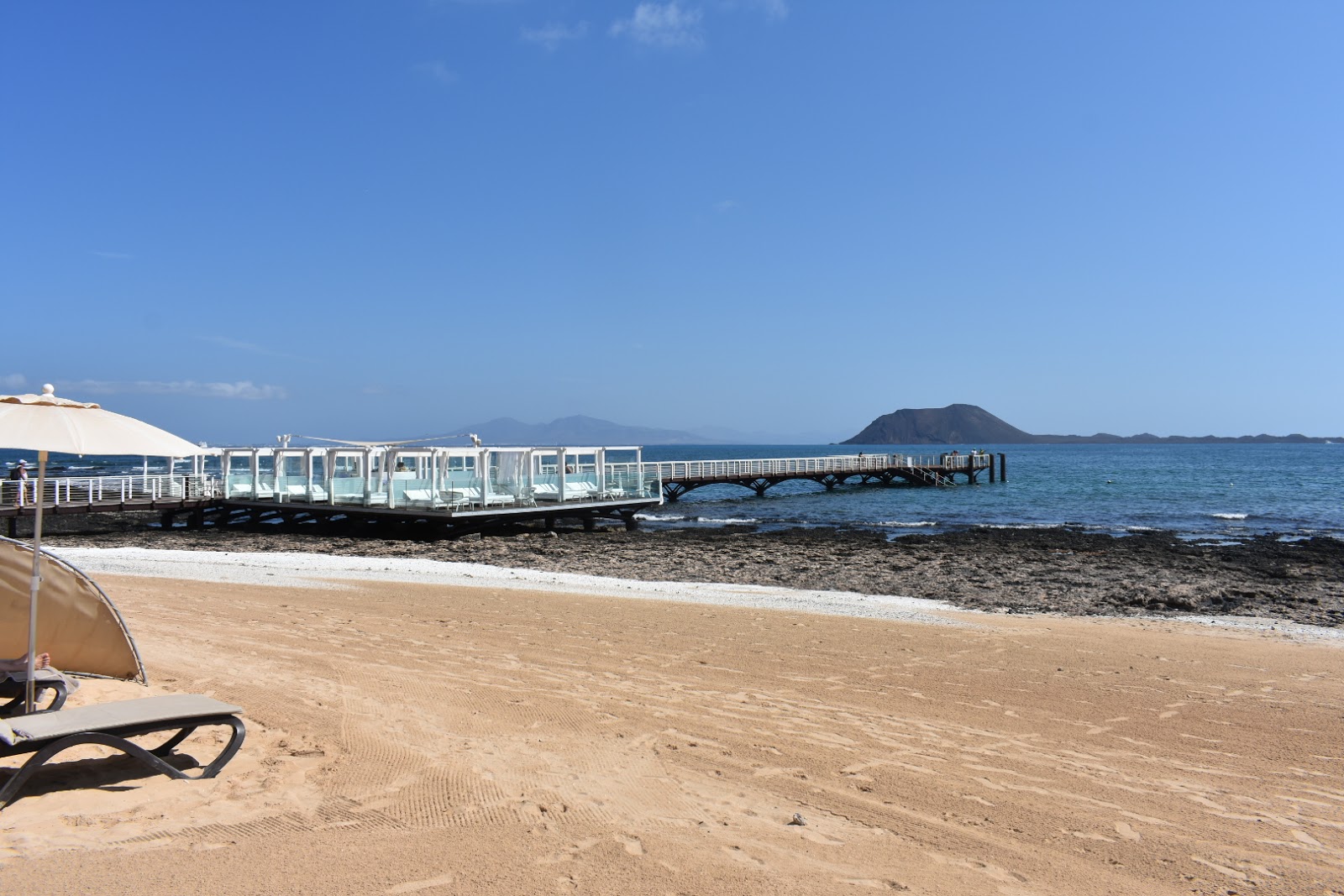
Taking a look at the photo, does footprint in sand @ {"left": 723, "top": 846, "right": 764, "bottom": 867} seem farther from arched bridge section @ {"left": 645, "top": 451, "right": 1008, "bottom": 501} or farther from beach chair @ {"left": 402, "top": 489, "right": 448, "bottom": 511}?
arched bridge section @ {"left": 645, "top": 451, "right": 1008, "bottom": 501}

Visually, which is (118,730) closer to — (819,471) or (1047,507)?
(1047,507)

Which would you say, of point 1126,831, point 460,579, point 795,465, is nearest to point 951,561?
point 460,579

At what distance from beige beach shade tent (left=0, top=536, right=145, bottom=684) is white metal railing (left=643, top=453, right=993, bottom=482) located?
30.5 m

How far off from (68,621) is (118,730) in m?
1.93

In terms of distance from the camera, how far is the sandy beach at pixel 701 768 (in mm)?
4074

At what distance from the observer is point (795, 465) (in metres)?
52.3

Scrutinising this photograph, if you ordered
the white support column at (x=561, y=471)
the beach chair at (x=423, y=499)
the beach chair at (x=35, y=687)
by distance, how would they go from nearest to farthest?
1. the beach chair at (x=35, y=687)
2. the beach chair at (x=423, y=499)
3. the white support column at (x=561, y=471)

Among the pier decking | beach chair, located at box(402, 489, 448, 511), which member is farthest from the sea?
beach chair, located at box(402, 489, 448, 511)

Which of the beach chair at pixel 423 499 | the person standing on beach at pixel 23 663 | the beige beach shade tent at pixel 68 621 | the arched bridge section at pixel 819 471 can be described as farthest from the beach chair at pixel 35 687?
the arched bridge section at pixel 819 471

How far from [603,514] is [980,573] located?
47.2ft

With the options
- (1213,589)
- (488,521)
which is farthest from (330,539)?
(1213,589)

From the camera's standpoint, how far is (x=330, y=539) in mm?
25297

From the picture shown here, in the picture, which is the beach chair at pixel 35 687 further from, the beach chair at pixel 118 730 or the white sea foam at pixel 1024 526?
the white sea foam at pixel 1024 526

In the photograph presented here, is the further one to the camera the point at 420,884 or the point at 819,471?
the point at 819,471
